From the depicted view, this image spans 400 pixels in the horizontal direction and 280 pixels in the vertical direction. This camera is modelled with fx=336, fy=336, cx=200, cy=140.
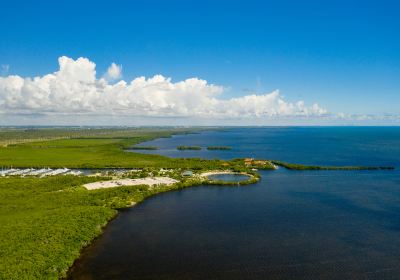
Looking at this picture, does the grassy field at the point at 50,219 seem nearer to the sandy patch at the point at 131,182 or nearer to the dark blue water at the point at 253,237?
the dark blue water at the point at 253,237

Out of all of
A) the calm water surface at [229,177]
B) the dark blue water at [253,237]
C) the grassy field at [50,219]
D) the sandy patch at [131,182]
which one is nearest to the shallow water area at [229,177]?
the calm water surface at [229,177]

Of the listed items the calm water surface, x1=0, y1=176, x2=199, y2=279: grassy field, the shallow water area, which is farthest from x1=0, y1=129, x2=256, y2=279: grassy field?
the calm water surface

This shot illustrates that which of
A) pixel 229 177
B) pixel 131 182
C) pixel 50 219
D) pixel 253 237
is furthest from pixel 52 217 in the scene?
pixel 229 177

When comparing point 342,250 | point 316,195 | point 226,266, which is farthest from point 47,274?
point 316,195

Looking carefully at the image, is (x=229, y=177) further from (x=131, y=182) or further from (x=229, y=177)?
(x=131, y=182)

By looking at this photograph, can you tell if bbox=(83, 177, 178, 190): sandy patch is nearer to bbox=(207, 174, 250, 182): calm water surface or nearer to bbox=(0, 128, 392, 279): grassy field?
bbox=(0, 128, 392, 279): grassy field

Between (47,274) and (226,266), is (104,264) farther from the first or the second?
(226,266)
